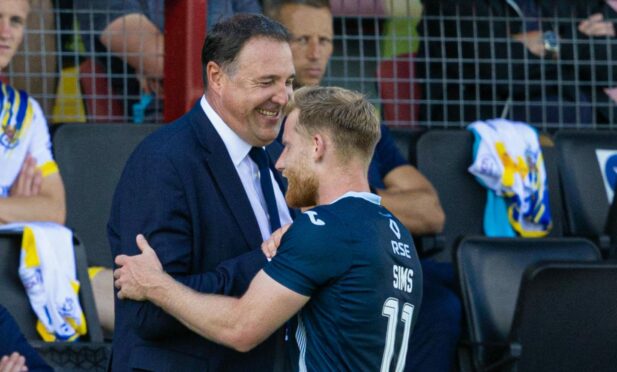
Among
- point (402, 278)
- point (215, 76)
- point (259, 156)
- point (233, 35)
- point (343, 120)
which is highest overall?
point (233, 35)

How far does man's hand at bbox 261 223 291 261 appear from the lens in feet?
13.7

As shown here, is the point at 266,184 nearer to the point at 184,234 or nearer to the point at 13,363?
the point at 184,234

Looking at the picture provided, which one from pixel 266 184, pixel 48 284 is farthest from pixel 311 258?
pixel 48 284

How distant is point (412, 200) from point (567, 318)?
995 mm

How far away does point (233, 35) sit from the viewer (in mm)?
4570

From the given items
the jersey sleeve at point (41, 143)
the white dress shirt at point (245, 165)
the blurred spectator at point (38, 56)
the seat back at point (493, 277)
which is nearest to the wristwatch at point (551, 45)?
the seat back at point (493, 277)

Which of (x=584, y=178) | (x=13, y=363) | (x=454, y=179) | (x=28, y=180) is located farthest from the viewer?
(x=584, y=178)

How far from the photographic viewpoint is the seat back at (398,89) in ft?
26.0

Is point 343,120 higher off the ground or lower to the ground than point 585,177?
higher

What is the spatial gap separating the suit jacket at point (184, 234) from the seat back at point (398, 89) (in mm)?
3517

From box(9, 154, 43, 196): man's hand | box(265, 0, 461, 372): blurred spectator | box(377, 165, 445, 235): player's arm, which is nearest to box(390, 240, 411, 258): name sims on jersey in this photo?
box(265, 0, 461, 372): blurred spectator

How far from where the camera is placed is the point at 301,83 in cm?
712

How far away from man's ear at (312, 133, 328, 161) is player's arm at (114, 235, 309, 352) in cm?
39

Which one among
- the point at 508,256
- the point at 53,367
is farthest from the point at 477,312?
the point at 53,367
